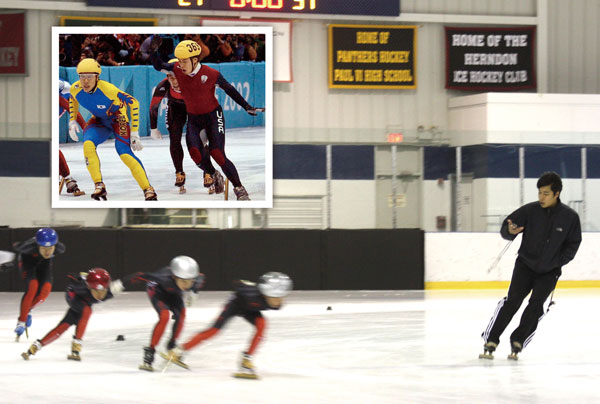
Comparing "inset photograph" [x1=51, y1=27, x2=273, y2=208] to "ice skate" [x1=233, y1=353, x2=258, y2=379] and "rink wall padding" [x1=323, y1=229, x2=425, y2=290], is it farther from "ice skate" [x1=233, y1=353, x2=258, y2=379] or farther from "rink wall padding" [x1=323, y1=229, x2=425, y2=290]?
"ice skate" [x1=233, y1=353, x2=258, y2=379]

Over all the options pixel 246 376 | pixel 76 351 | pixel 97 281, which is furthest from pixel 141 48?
pixel 246 376

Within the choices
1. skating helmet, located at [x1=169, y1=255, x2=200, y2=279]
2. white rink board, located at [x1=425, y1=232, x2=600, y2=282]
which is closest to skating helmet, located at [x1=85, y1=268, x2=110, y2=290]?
skating helmet, located at [x1=169, y1=255, x2=200, y2=279]

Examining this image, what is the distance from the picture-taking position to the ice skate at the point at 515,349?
9172 millimetres

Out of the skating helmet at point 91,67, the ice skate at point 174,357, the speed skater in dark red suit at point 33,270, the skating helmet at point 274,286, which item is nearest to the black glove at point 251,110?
the skating helmet at point 91,67

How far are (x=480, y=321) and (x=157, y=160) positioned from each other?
9427 millimetres

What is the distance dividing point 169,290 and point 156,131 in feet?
39.9

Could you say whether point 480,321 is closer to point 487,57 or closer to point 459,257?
point 459,257

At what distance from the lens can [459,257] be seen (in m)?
18.6

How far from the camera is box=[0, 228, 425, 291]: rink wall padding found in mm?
17531

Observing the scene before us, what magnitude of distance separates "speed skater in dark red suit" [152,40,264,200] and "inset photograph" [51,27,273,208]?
0.02 m

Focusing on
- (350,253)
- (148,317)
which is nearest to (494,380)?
(148,317)

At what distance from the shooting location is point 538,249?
29.3 ft

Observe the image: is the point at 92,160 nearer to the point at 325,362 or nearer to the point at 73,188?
the point at 73,188

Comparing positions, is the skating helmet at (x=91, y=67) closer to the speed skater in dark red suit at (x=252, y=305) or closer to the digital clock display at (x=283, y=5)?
the digital clock display at (x=283, y=5)
